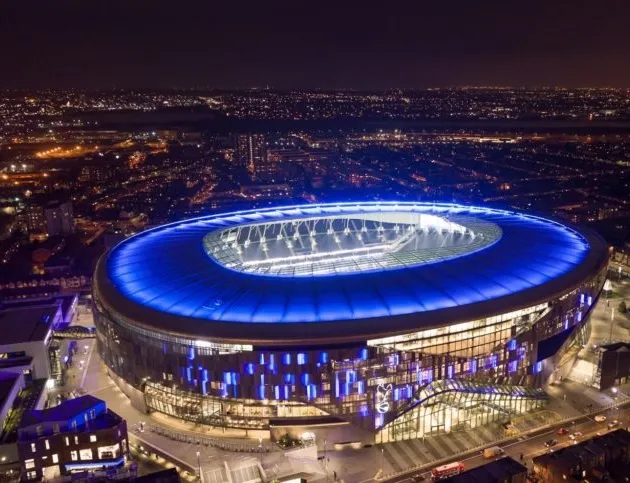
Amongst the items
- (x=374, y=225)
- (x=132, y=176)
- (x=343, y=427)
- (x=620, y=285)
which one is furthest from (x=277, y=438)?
(x=132, y=176)

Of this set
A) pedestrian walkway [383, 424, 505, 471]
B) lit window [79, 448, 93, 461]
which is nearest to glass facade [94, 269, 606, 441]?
pedestrian walkway [383, 424, 505, 471]

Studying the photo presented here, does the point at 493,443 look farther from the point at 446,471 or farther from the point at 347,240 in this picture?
the point at 347,240

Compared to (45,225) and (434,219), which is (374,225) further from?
(45,225)

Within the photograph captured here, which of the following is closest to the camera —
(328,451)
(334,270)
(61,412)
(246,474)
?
(246,474)

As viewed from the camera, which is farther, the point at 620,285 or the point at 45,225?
the point at 45,225

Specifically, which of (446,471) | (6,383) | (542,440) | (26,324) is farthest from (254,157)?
(446,471)

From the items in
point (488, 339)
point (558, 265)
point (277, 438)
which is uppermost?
point (558, 265)

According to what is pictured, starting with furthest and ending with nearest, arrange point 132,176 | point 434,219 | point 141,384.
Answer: point 132,176 → point 434,219 → point 141,384
